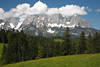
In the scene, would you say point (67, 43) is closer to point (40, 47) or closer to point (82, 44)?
point (82, 44)

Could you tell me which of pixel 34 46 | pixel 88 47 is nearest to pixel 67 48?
pixel 88 47

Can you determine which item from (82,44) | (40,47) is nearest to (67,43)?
(82,44)

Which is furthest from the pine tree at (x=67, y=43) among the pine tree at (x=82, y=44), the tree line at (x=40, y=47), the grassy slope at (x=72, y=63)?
the grassy slope at (x=72, y=63)

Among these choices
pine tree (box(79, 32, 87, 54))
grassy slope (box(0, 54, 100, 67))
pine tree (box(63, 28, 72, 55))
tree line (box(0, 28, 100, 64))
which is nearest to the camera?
grassy slope (box(0, 54, 100, 67))

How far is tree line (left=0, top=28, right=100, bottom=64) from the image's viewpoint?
55.6m

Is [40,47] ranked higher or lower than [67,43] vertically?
lower

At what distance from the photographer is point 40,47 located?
83688mm

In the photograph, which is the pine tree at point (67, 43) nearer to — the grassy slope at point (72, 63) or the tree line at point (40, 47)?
the tree line at point (40, 47)

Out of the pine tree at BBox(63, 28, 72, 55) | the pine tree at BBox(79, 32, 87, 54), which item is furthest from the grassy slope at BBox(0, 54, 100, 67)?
the pine tree at BBox(79, 32, 87, 54)

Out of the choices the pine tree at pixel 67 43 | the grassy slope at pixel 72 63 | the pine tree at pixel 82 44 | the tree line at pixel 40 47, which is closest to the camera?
the grassy slope at pixel 72 63

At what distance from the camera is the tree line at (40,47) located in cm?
5559

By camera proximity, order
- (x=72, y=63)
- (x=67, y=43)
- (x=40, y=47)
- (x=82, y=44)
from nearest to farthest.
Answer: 1. (x=72, y=63)
2. (x=67, y=43)
3. (x=82, y=44)
4. (x=40, y=47)

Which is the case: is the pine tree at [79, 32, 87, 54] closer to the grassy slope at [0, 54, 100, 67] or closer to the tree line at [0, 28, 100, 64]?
the tree line at [0, 28, 100, 64]

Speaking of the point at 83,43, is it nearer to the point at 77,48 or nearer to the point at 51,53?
the point at 77,48
